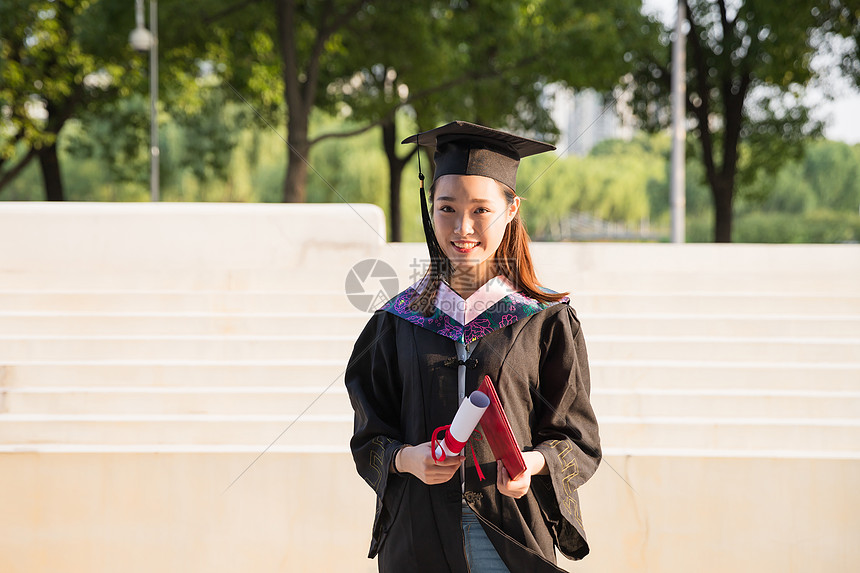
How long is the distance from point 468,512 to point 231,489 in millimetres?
2426

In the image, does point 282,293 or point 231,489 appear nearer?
point 231,489

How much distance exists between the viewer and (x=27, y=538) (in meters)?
3.88

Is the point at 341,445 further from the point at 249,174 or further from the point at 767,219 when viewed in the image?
the point at 767,219

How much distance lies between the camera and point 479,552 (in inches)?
70.0

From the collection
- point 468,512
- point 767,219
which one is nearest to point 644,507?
point 468,512

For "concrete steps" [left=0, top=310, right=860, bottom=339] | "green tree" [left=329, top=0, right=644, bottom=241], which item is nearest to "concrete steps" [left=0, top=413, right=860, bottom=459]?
"concrete steps" [left=0, top=310, right=860, bottom=339]

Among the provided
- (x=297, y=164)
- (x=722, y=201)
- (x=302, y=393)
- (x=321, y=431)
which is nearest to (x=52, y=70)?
(x=297, y=164)

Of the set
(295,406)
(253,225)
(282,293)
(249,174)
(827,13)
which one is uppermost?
(827,13)

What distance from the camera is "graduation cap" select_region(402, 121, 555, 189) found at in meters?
1.85

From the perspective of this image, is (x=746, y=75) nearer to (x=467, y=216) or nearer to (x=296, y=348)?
(x=296, y=348)

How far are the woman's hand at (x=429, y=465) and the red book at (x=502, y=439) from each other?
81mm

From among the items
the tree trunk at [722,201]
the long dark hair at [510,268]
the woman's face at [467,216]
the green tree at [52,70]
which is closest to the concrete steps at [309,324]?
the long dark hair at [510,268]

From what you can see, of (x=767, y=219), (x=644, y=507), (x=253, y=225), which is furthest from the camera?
(x=767, y=219)

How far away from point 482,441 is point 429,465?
23cm
